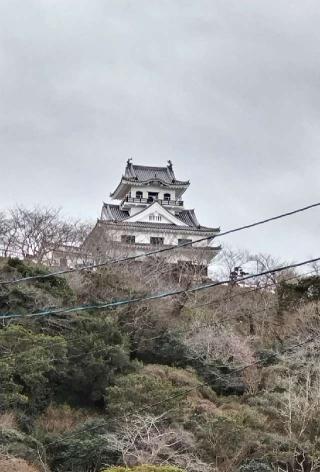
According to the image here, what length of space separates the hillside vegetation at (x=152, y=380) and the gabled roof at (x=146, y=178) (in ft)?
50.4

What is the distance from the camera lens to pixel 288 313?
2106cm

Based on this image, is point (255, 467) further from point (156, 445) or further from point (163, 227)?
point (163, 227)

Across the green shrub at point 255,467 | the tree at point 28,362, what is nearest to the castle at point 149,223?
the tree at point 28,362

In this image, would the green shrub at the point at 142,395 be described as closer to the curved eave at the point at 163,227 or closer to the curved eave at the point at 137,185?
the curved eave at the point at 163,227

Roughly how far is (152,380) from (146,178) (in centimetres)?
2528

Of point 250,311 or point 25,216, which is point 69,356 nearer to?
point 250,311

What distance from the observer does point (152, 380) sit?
46.8 ft

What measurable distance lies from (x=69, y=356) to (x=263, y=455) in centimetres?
553

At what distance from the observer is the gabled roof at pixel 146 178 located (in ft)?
122

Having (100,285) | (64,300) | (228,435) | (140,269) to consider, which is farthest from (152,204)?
(228,435)

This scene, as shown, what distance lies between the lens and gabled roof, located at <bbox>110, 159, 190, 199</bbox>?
3709 cm

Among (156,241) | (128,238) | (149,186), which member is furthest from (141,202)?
(128,238)

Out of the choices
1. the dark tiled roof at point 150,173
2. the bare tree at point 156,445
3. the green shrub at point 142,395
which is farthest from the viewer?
the dark tiled roof at point 150,173

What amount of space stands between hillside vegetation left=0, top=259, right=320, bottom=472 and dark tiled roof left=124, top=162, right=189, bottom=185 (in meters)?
16.4
